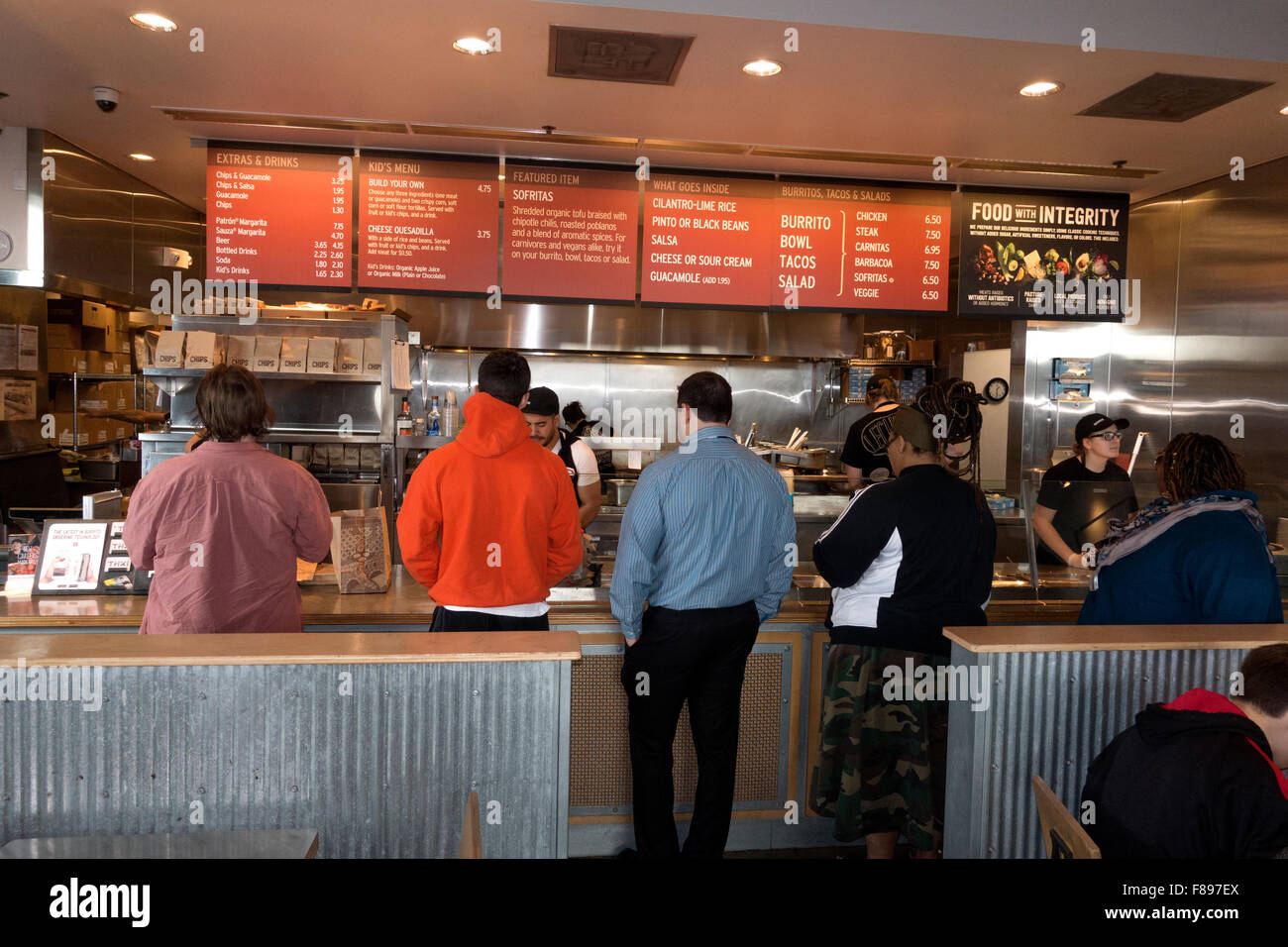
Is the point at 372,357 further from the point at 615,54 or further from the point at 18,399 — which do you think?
the point at 615,54

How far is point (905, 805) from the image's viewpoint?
293 centimetres

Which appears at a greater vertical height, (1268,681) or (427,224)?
(427,224)

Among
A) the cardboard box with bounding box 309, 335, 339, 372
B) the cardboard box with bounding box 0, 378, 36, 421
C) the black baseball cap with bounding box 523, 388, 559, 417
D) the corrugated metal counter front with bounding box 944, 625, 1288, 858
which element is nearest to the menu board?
the black baseball cap with bounding box 523, 388, 559, 417

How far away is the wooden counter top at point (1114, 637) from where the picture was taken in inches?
91.4

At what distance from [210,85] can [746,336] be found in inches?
189

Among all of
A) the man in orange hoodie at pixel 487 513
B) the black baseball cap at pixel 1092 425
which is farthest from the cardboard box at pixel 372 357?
the black baseball cap at pixel 1092 425

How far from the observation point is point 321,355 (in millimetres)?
5301

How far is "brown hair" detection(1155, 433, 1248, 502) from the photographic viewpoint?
2688 millimetres

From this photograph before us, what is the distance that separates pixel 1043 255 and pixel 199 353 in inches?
183

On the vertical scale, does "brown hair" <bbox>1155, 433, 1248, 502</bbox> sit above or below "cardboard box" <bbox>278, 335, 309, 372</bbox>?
below

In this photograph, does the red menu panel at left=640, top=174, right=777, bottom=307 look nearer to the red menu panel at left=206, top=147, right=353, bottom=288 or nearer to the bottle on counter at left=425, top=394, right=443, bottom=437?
the red menu panel at left=206, top=147, right=353, bottom=288

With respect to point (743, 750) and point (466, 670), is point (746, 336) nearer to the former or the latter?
point (743, 750)

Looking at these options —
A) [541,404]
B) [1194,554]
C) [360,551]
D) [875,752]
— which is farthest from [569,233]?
[1194,554]
